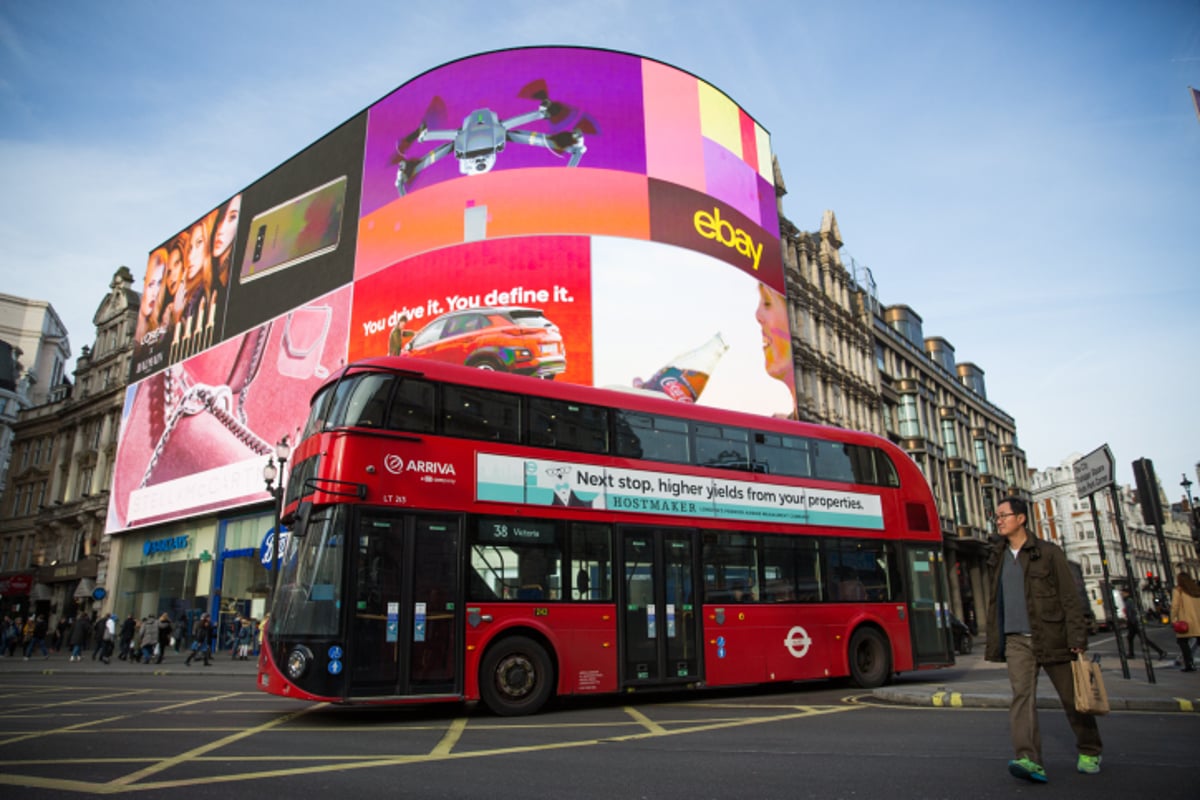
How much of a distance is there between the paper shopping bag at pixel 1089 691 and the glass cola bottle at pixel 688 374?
74.7 feet

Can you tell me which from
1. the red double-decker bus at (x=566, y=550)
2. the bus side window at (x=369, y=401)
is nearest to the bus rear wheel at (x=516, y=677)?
the red double-decker bus at (x=566, y=550)

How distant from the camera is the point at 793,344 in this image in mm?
36125

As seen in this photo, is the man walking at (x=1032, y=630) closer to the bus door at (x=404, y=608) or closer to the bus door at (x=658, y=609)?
the bus door at (x=658, y=609)

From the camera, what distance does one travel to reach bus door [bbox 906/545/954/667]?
47.9 feet

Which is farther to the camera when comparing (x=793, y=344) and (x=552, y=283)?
(x=793, y=344)

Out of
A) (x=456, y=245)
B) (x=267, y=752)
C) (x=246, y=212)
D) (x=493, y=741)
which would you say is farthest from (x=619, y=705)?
(x=246, y=212)

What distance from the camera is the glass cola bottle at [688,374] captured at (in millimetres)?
28500

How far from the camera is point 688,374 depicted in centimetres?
2939

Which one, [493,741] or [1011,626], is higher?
[1011,626]

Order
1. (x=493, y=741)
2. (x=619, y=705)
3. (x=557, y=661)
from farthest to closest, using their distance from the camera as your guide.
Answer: (x=619, y=705)
(x=557, y=661)
(x=493, y=741)

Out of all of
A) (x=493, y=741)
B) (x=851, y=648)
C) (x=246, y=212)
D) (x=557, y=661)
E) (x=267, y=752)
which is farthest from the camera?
(x=246, y=212)

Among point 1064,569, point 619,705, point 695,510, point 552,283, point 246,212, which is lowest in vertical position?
point 619,705

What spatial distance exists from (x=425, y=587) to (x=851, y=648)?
315 inches

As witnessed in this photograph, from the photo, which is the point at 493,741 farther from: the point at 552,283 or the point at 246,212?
the point at 246,212
